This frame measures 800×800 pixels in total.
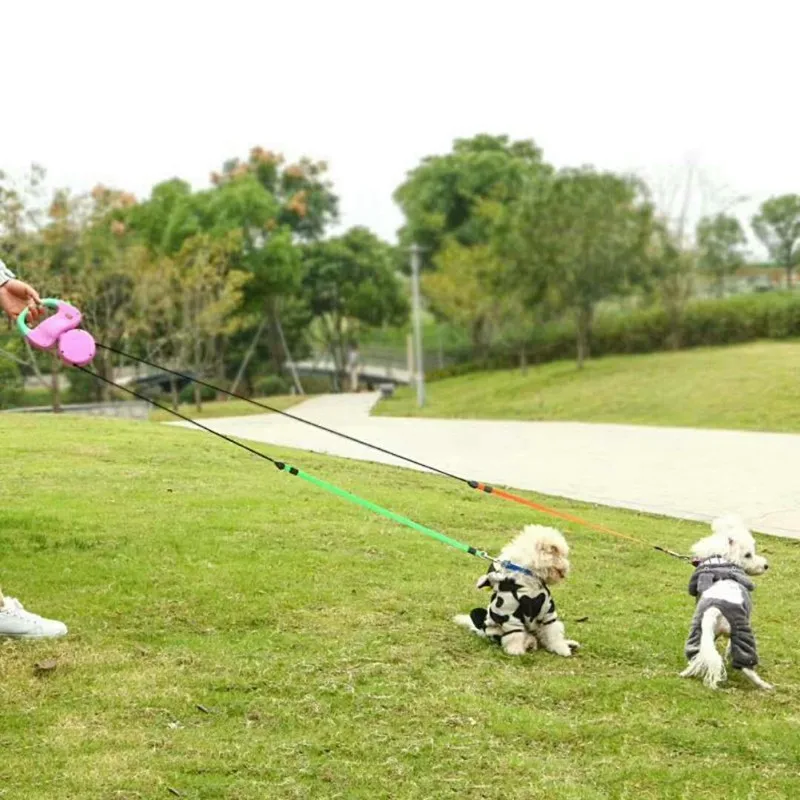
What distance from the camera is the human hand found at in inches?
156

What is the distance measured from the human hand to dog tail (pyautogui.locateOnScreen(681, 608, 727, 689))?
3057 millimetres

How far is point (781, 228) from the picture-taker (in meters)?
40.0

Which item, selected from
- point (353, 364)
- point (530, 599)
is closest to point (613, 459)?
point (530, 599)

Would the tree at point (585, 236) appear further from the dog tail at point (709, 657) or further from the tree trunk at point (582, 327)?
the dog tail at point (709, 657)

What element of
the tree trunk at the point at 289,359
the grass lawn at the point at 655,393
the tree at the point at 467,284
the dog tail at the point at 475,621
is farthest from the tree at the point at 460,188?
the dog tail at the point at 475,621

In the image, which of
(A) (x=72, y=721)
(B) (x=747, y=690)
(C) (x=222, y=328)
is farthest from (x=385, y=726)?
(C) (x=222, y=328)

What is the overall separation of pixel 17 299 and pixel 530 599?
257 centimetres

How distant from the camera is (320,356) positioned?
44062 mm

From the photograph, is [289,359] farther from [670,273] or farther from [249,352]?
[670,273]

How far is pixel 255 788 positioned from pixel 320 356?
1629 inches

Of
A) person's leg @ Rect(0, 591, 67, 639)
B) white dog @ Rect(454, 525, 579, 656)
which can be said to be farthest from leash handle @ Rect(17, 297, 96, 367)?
white dog @ Rect(454, 525, 579, 656)

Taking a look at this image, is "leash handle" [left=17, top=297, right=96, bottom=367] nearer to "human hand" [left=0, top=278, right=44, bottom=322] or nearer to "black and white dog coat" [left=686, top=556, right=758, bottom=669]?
"human hand" [left=0, top=278, right=44, bottom=322]

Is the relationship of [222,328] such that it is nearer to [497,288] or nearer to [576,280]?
[497,288]

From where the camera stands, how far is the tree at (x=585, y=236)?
27.2 metres
